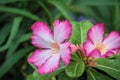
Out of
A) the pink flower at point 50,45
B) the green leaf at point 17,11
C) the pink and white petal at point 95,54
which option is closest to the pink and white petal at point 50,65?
the pink flower at point 50,45

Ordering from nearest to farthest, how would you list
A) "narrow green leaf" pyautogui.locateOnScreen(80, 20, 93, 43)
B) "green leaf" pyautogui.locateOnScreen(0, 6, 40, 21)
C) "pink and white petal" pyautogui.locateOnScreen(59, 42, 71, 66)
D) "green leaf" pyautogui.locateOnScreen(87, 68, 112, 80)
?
"pink and white petal" pyautogui.locateOnScreen(59, 42, 71, 66)
"green leaf" pyautogui.locateOnScreen(87, 68, 112, 80)
"narrow green leaf" pyautogui.locateOnScreen(80, 20, 93, 43)
"green leaf" pyautogui.locateOnScreen(0, 6, 40, 21)

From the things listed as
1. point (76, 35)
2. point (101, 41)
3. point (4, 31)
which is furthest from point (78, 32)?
point (4, 31)

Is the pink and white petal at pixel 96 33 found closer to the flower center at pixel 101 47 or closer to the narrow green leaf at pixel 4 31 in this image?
the flower center at pixel 101 47

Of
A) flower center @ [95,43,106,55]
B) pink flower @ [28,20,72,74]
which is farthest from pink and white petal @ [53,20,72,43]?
flower center @ [95,43,106,55]

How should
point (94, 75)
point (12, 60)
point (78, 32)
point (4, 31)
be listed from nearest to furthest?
1. point (94, 75)
2. point (78, 32)
3. point (12, 60)
4. point (4, 31)

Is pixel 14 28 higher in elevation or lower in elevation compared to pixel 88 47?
higher

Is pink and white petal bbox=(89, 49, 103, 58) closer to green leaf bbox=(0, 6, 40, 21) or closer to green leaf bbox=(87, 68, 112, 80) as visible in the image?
green leaf bbox=(87, 68, 112, 80)

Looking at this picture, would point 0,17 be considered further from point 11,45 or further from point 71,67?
point 71,67

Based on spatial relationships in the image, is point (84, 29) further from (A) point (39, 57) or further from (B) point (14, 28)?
(B) point (14, 28)
